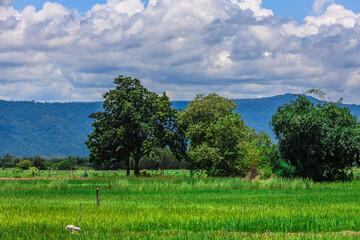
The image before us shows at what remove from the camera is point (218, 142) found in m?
59.7

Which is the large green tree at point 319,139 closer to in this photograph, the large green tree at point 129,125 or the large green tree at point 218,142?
the large green tree at point 218,142

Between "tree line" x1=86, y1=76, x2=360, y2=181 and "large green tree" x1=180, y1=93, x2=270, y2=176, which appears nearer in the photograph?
"tree line" x1=86, y1=76, x2=360, y2=181

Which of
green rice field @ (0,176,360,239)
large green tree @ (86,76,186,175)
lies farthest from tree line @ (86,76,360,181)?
green rice field @ (0,176,360,239)

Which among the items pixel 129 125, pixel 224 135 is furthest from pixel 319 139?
pixel 129 125

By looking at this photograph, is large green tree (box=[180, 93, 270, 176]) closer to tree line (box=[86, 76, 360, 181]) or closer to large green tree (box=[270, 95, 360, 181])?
tree line (box=[86, 76, 360, 181])

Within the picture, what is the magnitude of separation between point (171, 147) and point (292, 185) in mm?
30614

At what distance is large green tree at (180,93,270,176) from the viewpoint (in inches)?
2319

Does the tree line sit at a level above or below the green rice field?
above

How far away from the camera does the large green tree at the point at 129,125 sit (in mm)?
65000

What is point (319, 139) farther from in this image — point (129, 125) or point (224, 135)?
point (129, 125)

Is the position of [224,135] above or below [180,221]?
above

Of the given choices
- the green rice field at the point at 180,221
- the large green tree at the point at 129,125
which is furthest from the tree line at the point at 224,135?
the green rice field at the point at 180,221

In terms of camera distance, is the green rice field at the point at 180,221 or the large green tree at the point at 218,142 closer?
the green rice field at the point at 180,221

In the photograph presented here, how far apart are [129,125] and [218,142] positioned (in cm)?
1430
